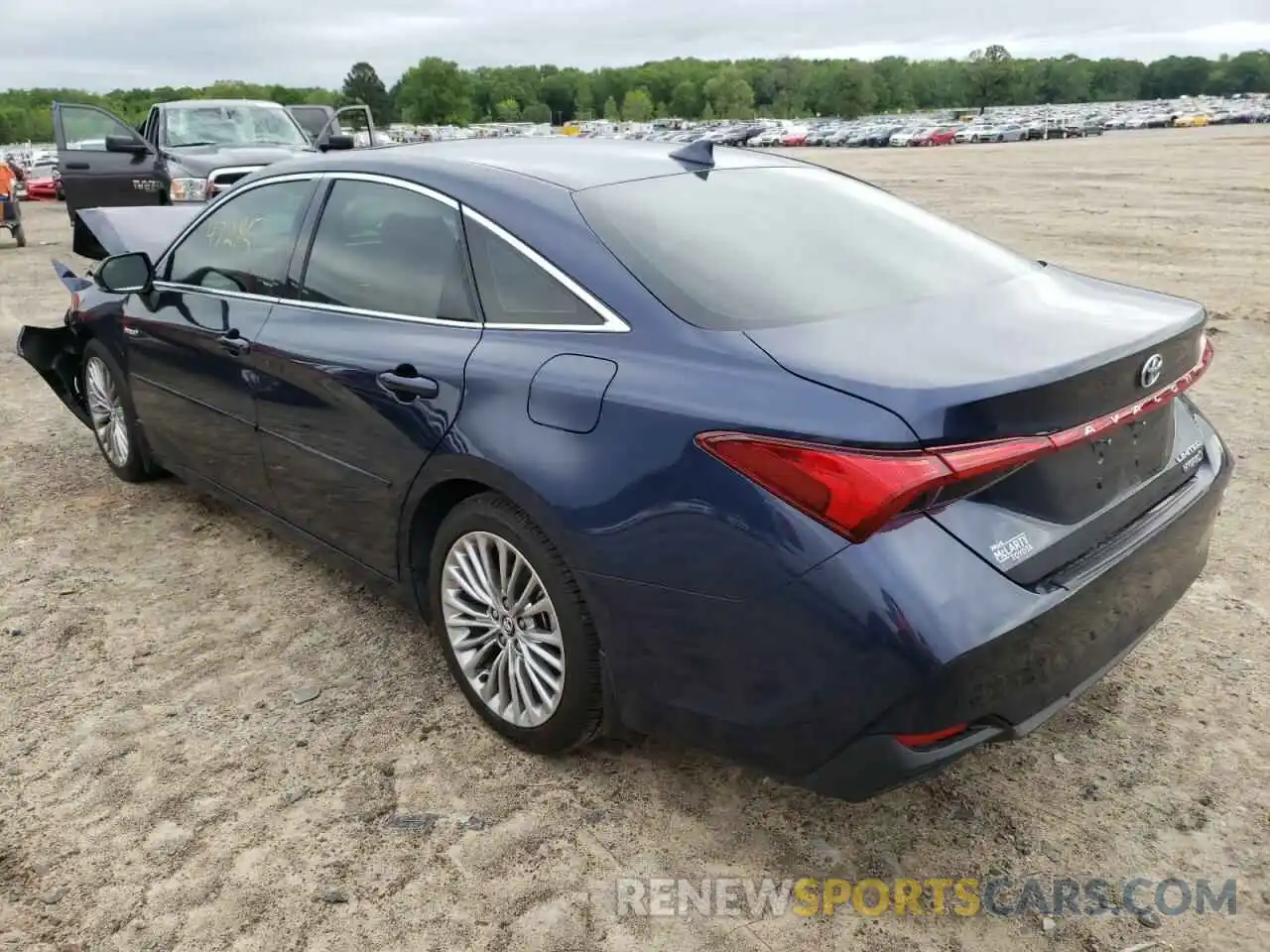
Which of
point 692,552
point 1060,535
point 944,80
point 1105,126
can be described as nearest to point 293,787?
point 692,552

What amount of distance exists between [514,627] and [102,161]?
11351 millimetres

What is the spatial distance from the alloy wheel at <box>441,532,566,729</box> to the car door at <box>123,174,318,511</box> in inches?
46.7

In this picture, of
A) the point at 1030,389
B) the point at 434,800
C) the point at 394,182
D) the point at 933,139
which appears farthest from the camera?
the point at 933,139

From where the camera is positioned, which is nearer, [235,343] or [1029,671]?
[1029,671]

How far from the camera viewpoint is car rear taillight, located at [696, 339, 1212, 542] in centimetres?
213

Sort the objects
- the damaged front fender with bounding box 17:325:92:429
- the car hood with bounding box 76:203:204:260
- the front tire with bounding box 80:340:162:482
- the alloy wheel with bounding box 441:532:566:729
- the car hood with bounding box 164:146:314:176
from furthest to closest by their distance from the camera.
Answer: the car hood with bounding box 164:146:314:176, the car hood with bounding box 76:203:204:260, the damaged front fender with bounding box 17:325:92:429, the front tire with bounding box 80:340:162:482, the alloy wheel with bounding box 441:532:566:729

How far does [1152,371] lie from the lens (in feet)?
Answer: 8.36

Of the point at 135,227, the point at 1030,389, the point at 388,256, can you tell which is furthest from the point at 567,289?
the point at 135,227

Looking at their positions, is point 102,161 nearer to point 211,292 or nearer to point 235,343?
point 211,292

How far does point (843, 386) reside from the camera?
7.41 feet

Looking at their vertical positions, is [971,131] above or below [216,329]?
below

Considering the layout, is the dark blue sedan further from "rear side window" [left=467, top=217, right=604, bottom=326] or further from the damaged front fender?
the damaged front fender

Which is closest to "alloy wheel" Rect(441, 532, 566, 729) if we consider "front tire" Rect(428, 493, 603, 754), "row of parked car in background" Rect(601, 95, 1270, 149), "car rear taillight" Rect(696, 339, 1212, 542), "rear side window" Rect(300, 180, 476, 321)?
"front tire" Rect(428, 493, 603, 754)

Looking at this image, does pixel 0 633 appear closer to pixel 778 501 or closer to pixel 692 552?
pixel 692 552
